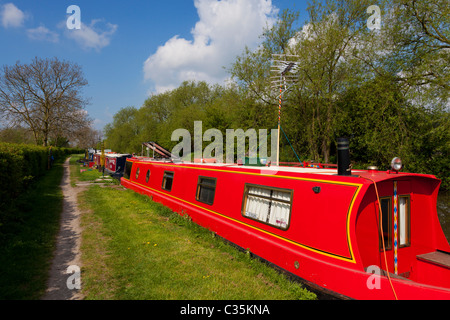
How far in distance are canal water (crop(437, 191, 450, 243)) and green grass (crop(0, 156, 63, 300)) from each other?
1363 centimetres

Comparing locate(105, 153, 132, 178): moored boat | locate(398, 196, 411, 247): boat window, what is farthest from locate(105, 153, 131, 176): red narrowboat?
locate(398, 196, 411, 247): boat window

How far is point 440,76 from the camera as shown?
38.8 ft

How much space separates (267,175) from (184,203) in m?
4.07

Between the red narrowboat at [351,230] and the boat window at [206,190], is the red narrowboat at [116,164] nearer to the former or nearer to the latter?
the boat window at [206,190]

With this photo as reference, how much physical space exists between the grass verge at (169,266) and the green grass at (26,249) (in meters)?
0.77

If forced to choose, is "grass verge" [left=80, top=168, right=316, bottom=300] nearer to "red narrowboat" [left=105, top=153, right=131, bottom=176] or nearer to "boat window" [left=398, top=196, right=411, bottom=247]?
"boat window" [left=398, top=196, right=411, bottom=247]

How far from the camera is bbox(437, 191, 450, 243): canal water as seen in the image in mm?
10536

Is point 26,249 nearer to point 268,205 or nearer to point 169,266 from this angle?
point 169,266

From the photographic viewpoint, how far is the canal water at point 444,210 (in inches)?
415

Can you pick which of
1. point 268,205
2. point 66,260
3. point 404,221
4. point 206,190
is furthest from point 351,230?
point 66,260

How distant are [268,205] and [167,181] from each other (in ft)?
18.8

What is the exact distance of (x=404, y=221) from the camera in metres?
4.43
